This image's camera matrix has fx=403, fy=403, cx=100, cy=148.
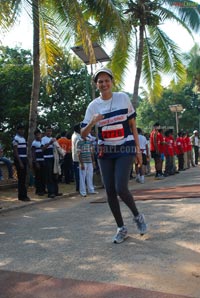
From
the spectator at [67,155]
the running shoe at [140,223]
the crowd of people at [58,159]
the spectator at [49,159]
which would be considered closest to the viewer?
the running shoe at [140,223]

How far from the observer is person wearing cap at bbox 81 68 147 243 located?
4.56 m

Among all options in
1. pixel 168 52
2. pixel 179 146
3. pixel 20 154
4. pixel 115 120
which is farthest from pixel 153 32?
pixel 115 120

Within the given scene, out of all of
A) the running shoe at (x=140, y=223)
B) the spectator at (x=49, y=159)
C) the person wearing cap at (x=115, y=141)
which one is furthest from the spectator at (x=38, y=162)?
the running shoe at (x=140, y=223)

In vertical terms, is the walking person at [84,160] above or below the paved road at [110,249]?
above

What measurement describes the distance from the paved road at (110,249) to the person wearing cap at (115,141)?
0.41 m

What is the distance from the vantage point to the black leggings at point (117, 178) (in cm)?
451

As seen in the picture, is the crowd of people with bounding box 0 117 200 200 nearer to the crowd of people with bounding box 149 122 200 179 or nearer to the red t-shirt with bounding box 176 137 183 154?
the crowd of people with bounding box 149 122 200 179

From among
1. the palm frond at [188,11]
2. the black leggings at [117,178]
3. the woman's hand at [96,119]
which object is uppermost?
the palm frond at [188,11]

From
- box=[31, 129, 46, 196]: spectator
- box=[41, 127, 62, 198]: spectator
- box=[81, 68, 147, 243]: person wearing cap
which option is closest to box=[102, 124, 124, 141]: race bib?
box=[81, 68, 147, 243]: person wearing cap

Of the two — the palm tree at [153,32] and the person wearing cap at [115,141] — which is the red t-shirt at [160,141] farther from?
the person wearing cap at [115,141]

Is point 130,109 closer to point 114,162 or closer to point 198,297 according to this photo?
point 114,162

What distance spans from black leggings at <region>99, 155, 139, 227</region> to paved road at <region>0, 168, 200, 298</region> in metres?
0.44

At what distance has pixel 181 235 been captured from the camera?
4691 millimetres

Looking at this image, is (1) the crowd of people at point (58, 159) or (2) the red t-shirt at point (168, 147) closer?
(1) the crowd of people at point (58, 159)
